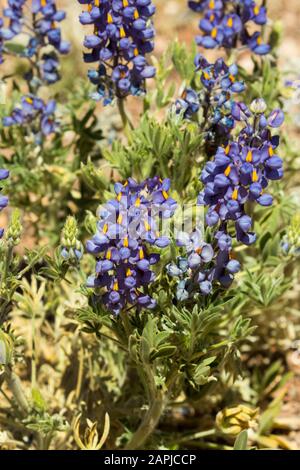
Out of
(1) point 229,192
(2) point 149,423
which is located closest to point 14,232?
(1) point 229,192

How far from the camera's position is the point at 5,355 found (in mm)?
2789

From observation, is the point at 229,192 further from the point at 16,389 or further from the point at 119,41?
the point at 16,389

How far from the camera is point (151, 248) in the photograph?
9.22 feet

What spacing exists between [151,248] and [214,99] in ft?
2.44

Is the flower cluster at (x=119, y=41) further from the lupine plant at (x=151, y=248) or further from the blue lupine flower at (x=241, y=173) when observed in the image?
the blue lupine flower at (x=241, y=173)

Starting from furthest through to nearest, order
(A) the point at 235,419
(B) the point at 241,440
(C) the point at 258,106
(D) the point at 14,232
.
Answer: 1. (A) the point at 235,419
2. (B) the point at 241,440
3. (D) the point at 14,232
4. (C) the point at 258,106

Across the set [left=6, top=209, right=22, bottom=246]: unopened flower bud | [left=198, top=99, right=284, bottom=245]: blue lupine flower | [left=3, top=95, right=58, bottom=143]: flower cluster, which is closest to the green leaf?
[left=198, top=99, right=284, bottom=245]: blue lupine flower

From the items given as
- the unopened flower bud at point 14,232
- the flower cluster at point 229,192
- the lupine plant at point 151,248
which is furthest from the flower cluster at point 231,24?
the unopened flower bud at point 14,232

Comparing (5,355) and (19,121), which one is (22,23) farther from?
(5,355)

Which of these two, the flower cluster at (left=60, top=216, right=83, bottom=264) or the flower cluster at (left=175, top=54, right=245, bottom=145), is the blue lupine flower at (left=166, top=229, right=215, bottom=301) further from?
the flower cluster at (left=175, top=54, right=245, bottom=145)

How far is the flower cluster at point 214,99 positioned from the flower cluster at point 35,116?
0.89 meters

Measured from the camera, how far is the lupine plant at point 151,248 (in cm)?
271

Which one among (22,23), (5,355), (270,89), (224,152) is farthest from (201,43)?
(5,355)

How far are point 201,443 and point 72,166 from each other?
5.07ft
